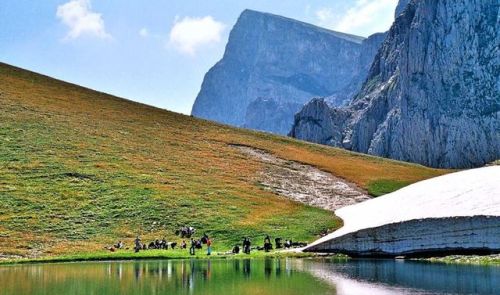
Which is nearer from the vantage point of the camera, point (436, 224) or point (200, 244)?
point (436, 224)

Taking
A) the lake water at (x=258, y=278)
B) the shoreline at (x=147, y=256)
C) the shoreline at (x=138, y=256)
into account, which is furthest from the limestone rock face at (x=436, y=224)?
the lake water at (x=258, y=278)

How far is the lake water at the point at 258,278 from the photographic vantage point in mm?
27312

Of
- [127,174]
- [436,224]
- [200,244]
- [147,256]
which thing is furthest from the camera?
[127,174]

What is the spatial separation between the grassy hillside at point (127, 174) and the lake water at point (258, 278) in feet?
48.9

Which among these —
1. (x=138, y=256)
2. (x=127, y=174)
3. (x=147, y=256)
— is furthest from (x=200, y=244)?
(x=127, y=174)

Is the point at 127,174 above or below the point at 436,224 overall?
above

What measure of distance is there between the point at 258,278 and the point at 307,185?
55.8 m

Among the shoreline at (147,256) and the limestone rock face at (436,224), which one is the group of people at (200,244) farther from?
the limestone rock face at (436,224)

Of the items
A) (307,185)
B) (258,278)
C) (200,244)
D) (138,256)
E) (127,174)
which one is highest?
(127,174)

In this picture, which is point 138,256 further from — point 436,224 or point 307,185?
point 307,185

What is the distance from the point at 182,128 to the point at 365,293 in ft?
309

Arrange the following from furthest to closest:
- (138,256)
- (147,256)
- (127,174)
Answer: (127,174)
(138,256)
(147,256)

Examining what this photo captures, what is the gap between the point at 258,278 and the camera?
107 feet

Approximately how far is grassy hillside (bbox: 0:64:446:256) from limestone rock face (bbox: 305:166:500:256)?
11.5 metres
